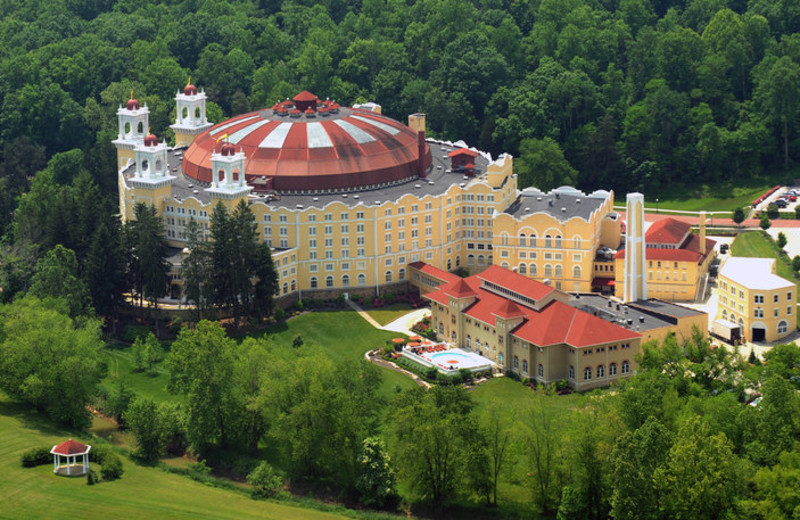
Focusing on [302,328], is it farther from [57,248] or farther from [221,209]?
[57,248]

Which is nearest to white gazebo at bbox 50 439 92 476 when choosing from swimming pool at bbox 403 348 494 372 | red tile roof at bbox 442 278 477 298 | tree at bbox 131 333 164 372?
tree at bbox 131 333 164 372

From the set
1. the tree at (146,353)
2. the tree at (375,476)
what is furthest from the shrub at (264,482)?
the tree at (146,353)

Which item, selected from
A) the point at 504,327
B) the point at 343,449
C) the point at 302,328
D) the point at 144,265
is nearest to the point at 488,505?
the point at 343,449

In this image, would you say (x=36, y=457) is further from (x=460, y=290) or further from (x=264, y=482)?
(x=460, y=290)

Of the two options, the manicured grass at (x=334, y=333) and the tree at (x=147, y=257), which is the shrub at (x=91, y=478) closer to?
the manicured grass at (x=334, y=333)

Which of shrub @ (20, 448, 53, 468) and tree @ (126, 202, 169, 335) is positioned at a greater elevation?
tree @ (126, 202, 169, 335)

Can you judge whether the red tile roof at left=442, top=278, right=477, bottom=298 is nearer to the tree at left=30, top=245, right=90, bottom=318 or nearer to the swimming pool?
the swimming pool
